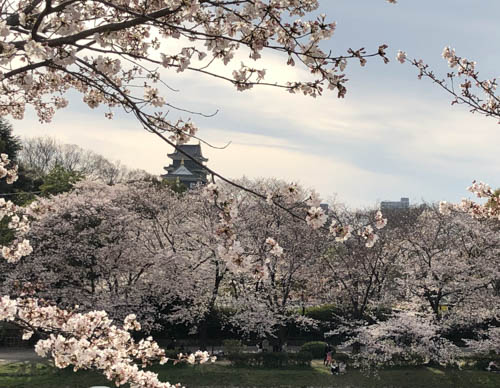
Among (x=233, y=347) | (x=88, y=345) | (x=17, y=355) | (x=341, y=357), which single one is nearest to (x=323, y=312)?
(x=341, y=357)

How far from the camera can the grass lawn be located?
1958cm

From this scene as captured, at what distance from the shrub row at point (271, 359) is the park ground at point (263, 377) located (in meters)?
0.52

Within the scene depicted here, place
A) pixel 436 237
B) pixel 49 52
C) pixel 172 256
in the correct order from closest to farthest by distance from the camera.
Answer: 1. pixel 49 52
2. pixel 172 256
3. pixel 436 237

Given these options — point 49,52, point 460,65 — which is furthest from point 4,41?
point 460,65

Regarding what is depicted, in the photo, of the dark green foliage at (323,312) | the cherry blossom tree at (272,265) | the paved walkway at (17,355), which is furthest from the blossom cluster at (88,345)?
the dark green foliage at (323,312)

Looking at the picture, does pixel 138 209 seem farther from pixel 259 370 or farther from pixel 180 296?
pixel 259 370

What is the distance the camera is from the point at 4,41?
14.3ft

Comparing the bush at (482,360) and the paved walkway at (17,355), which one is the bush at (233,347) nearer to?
the paved walkway at (17,355)

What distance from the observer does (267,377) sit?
20578 mm

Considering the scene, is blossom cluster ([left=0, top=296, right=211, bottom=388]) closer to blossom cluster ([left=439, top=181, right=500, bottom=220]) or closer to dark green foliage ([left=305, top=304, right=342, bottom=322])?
blossom cluster ([left=439, top=181, right=500, bottom=220])

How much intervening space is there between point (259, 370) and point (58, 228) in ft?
33.2

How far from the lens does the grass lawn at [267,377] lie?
19.6m

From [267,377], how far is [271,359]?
182 cm

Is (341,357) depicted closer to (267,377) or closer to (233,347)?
(267,377)
